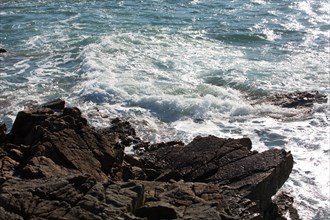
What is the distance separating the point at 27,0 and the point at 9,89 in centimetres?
1968

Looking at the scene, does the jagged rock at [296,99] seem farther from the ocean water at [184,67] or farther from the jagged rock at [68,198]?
the jagged rock at [68,198]

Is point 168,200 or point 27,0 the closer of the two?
point 168,200

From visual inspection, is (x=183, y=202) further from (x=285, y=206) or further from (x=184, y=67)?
(x=184, y=67)

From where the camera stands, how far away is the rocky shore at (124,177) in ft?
26.8

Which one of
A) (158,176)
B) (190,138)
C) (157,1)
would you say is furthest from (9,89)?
(157,1)

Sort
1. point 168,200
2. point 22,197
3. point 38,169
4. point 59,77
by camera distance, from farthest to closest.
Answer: point 59,77
point 38,169
point 168,200
point 22,197

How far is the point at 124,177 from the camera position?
11570 mm

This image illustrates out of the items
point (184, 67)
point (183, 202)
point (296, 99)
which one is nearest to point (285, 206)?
point (183, 202)

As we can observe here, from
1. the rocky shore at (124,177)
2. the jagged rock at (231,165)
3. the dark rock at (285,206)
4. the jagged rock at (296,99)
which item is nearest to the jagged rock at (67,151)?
the rocky shore at (124,177)

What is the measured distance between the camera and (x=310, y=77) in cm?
2298

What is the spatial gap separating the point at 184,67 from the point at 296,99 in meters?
6.09

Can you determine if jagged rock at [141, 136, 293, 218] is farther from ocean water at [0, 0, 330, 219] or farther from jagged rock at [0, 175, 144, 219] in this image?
jagged rock at [0, 175, 144, 219]

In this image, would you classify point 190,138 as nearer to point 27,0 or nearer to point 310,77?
point 310,77

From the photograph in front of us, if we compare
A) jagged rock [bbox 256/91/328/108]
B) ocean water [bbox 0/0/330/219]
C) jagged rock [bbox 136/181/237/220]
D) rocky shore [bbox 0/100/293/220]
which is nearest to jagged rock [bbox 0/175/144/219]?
rocky shore [bbox 0/100/293/220]
